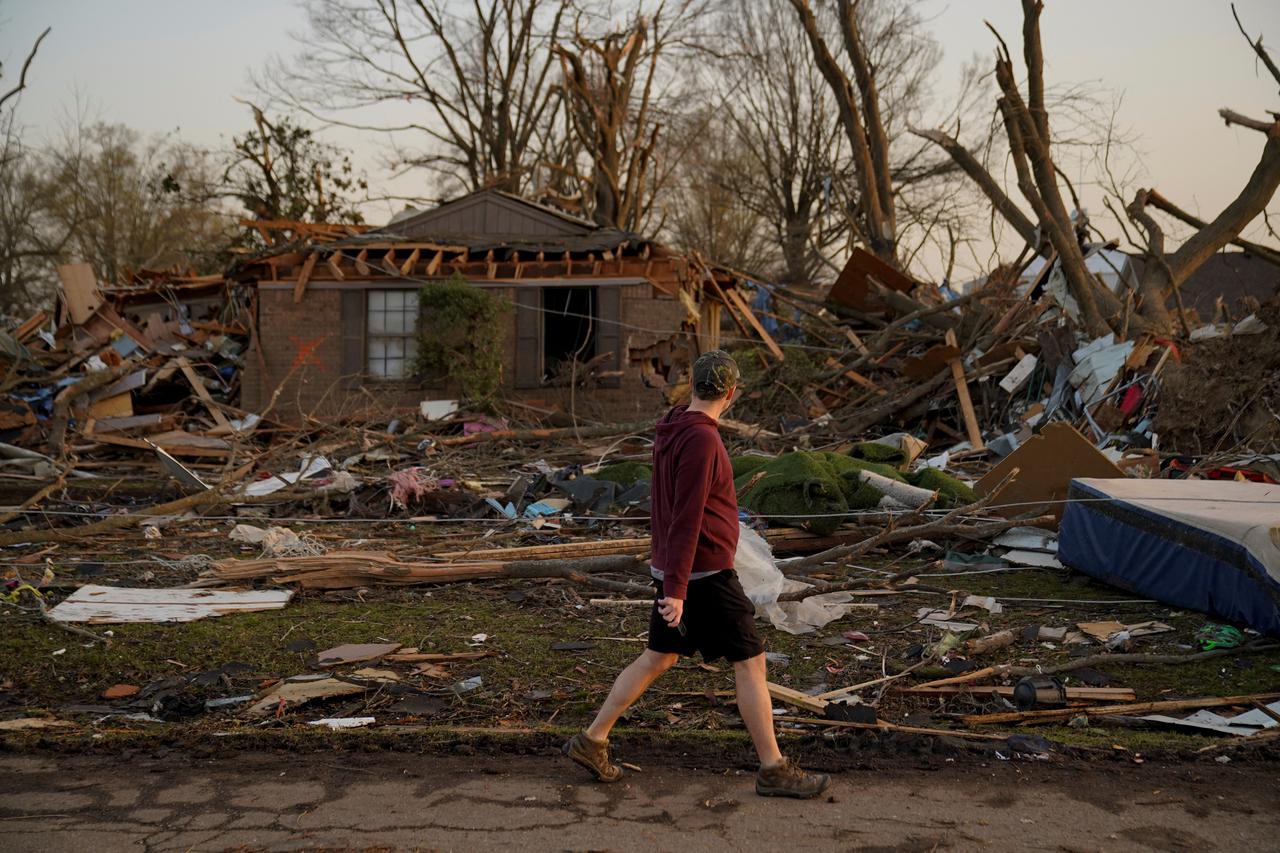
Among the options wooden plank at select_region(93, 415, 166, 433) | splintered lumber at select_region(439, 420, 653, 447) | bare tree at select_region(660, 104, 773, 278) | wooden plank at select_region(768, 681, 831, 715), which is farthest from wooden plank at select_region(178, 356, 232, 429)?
bare tree at select_region(660, 104, 773, 278)

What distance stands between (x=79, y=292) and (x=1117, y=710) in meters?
18.5

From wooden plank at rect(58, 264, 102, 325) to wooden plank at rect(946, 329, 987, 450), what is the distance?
46.3 feet

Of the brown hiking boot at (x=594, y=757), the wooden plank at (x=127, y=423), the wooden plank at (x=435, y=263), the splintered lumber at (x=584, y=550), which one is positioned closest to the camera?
the brown hiking boot at (x=594, y=757)

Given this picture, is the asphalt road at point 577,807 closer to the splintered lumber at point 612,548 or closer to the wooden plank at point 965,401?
the splintered lumber at point 612,548

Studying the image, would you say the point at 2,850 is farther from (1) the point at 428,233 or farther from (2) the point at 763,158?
(2) the point at 763,158

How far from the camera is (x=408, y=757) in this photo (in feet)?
13.9

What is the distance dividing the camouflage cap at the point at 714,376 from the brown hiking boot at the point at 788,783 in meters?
1.34

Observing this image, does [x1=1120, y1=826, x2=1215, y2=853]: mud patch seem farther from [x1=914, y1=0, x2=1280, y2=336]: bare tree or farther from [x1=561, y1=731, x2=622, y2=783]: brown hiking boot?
[x1=914, y1=0, x2=1280, y2=336]: bare tree

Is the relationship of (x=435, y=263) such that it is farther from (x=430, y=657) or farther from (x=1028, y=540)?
(x=430, y=657)

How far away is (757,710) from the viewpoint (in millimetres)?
3766

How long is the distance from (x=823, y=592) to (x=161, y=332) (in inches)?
593

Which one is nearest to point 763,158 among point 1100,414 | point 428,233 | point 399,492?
point 428,233

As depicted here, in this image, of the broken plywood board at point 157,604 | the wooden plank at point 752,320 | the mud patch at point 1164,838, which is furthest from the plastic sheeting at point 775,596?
the wooden plank at point 752,320

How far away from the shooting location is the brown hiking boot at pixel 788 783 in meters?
3.71
